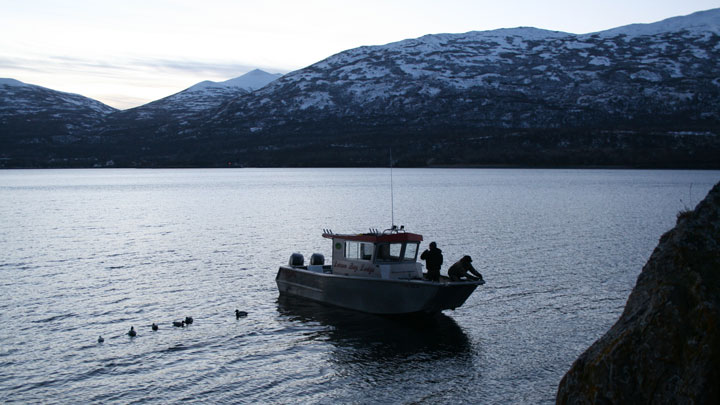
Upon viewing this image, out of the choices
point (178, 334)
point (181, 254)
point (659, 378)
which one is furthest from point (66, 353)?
point (181, 254)

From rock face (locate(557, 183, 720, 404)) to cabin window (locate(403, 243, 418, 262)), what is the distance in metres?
16.1

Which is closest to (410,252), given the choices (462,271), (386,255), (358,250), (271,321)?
(386,255)

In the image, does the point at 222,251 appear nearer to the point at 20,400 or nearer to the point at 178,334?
the point at 178,334

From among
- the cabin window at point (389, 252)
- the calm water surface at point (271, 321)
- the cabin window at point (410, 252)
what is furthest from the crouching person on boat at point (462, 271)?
the cabin window at point (389, 252)

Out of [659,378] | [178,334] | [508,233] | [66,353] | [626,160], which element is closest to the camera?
[659,378]

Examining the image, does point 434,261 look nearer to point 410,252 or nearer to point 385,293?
point 410,252

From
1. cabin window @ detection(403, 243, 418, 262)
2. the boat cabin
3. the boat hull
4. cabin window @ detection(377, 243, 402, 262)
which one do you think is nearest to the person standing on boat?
the boat hull

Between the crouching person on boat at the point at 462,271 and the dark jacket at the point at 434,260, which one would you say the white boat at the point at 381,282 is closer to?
the crouching person on boat at the point at 462,271

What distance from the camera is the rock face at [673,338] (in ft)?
34.0

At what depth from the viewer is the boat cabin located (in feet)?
88.9

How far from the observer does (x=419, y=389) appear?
18.9 meters

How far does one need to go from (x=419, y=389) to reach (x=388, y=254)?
9.26 meters

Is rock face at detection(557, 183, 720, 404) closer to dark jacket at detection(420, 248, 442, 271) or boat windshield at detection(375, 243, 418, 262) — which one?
dark jacket at detection(420, 248, 442, 271)

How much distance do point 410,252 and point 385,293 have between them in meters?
2.37
